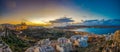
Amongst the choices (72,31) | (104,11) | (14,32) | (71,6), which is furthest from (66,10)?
(14,32)

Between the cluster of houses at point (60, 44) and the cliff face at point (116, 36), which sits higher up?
the cliff face at point (116, 36)

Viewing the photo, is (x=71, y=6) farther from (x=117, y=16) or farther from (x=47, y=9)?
(x=117, y=16)

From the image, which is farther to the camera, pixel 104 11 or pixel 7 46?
pixel 104 11

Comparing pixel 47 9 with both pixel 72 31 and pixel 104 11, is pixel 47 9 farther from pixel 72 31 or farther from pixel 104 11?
pixel 104 11

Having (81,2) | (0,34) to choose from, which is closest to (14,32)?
(0,34)

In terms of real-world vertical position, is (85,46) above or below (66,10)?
below

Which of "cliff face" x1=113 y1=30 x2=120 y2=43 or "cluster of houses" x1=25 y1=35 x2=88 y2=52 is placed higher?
"cliff face" x1=113 y1=30 x2=120 y2=43

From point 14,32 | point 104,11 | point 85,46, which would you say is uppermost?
point 104,11
